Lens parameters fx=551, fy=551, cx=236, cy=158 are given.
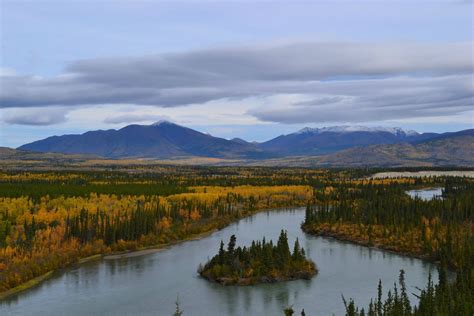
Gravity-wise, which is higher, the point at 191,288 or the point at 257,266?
the point at 257,266

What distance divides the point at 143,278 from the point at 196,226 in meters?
35.7

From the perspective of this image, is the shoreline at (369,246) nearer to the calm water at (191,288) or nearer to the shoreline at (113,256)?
the calm water at (191,288)

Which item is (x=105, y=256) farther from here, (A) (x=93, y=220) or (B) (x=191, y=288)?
(B) (x=191, y=288)

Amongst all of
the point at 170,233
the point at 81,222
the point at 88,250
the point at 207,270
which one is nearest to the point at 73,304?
the point at 207,270

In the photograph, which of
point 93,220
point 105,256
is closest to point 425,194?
point 93,220

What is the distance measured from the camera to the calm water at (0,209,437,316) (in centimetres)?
5231

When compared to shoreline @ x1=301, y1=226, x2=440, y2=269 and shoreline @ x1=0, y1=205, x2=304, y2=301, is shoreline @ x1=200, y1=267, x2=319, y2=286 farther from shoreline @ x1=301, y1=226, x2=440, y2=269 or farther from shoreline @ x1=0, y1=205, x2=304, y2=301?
shoreline @ x1=301, y1=226, x2=440, y2=269

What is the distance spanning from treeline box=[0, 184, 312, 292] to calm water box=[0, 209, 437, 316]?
161 inches

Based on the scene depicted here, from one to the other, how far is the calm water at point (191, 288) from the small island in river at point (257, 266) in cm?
134

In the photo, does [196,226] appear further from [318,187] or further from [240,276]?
[318,187]

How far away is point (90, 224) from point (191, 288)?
3193 centimetres

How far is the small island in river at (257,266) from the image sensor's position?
62312mm

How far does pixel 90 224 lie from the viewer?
281 feet

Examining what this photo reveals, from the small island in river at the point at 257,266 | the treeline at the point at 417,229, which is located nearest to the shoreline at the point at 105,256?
the small island in river at the point at 257,266
